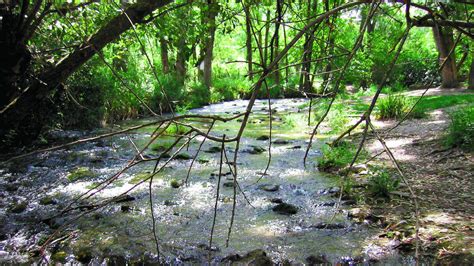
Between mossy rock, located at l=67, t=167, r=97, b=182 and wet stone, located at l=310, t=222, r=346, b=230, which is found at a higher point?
mossy rock, located at l=67, t=167, r=97, b=182

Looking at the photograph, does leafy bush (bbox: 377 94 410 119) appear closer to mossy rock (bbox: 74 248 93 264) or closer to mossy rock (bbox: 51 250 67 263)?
mossy rock (bbox: 74 248 93 264)

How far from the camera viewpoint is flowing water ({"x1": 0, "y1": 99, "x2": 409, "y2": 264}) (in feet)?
12.0

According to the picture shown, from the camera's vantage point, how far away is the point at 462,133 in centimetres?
583

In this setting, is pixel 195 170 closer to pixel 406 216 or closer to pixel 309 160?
pixel 309 160

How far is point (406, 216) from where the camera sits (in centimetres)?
396

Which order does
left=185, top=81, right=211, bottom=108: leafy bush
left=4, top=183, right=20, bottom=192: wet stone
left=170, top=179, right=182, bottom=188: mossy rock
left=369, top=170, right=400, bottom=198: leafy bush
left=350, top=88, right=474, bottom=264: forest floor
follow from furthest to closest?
left=185, top=81, right=211, bottom=108: leafy bush → left=170, top=179, right=182, bottom=188: mossy rock → left=4, top=183, right=20, bottom=192: wet stone → left=369, top=170, right=400, bottom=198: leafy bush → left=350, top=88, right=474, bottom=264: forest floor

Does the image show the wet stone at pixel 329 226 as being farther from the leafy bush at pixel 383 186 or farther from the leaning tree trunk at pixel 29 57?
the leaning tree trunk at pixel 29 57

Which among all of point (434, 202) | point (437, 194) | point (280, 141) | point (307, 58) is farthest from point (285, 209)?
point (280, 141)

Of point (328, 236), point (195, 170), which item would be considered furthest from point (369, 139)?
point (328, 236)

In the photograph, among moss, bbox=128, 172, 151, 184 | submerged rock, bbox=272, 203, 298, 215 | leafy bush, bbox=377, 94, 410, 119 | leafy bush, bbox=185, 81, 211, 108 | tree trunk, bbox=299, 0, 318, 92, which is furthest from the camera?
leafy bush, bbox=185, 81, 211, 108

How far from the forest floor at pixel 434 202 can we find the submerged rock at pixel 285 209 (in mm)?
860

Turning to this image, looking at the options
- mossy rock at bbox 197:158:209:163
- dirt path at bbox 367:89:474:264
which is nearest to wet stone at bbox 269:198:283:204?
dirt path at bbox 367:89:474:264

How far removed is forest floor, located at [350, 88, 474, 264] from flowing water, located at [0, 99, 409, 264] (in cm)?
32

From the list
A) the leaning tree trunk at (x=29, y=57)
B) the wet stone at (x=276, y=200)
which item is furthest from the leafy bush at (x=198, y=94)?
the leaning tree trunk at (x=29, y=57)
